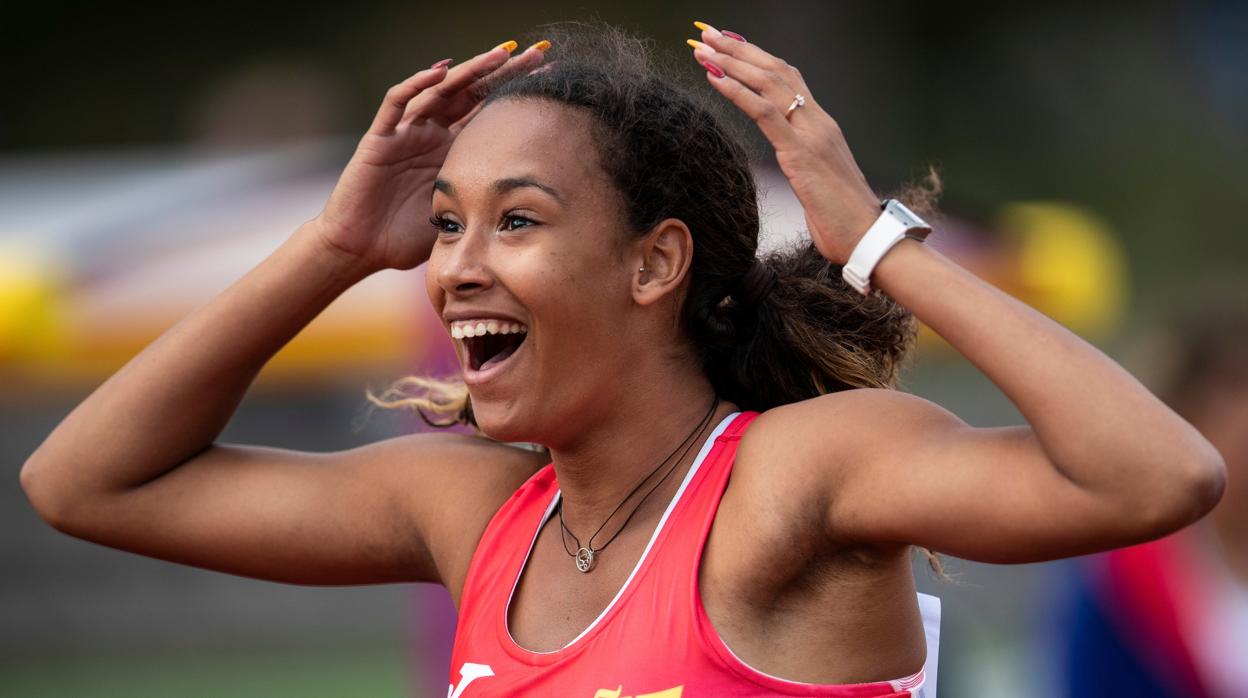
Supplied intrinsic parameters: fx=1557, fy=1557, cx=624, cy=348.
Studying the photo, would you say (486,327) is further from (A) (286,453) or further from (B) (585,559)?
(A) (286,453)

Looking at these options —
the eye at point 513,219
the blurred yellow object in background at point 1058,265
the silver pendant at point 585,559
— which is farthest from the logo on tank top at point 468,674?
the blurred yellow object in background at point 1058,265

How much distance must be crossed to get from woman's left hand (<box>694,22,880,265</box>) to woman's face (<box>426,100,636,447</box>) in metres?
0.35

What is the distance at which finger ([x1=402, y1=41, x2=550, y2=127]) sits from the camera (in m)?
2.94

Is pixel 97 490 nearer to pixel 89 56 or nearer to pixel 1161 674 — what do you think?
pixel 1161 674

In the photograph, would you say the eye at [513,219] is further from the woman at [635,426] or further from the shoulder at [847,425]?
the shoulder at [847,425]

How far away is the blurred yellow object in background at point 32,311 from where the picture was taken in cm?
639

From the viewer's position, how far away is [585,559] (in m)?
2.70

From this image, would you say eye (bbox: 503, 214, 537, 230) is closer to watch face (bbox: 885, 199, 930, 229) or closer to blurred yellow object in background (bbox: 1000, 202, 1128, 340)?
watch face (bbox: 885, 199, 930, 229)

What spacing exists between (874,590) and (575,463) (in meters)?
0.60

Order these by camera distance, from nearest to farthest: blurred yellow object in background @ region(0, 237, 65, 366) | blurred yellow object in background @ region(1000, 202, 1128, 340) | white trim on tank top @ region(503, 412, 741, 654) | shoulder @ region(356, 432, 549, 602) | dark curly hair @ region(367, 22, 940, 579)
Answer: white trim on tank top @ region(503, 412, 741, 654) < dark curly hair @ region(367, 22, 940, 579) < shoulder @ region(356, 432, 549, 602) < blurred yellow object in background @ region(1000, 202, 1128, 340) < blurred yellow object in background @ region(0, 237, 65, 366)

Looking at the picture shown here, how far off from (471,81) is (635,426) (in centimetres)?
76

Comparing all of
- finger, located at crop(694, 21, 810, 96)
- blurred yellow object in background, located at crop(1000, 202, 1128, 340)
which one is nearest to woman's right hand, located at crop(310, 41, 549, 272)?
finger, located at crop(694, 21, 810, 96)

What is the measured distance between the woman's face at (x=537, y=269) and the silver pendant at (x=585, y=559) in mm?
205

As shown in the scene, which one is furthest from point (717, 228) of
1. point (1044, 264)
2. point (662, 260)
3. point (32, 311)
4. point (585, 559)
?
point (32, 311)
